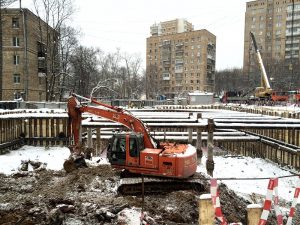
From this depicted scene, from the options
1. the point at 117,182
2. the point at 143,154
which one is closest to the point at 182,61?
the point at 117,182

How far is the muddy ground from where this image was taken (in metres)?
6.62

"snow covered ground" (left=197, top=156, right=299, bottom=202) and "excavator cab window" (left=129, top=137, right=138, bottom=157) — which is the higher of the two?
"excavator cab window" (left=129, top=137, right=138, bottom=157)

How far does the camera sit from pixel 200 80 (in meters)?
92.6

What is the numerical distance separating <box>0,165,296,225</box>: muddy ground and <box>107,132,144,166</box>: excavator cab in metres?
0.82

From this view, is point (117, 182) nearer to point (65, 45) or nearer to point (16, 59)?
point (16, 59)

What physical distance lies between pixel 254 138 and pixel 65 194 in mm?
10179

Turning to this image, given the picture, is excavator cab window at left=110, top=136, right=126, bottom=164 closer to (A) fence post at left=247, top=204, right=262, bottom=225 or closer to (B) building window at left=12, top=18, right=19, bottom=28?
(A) fence post at left=247, top=204, right=262, bottom=225

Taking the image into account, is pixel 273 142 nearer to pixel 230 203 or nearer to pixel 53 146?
pixel 230 203

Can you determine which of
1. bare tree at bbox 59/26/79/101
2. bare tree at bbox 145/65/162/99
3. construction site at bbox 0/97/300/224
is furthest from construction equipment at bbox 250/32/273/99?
bare tree at bbox 145/65/162/99

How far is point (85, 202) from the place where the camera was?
749cm

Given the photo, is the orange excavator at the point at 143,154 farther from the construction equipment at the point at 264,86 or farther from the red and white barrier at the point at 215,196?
the construction equipment at the point at 264,86

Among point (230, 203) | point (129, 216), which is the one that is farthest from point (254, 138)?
point (129, 216)

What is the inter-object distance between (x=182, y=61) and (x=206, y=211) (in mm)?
92425

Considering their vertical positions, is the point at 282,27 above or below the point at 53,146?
above
